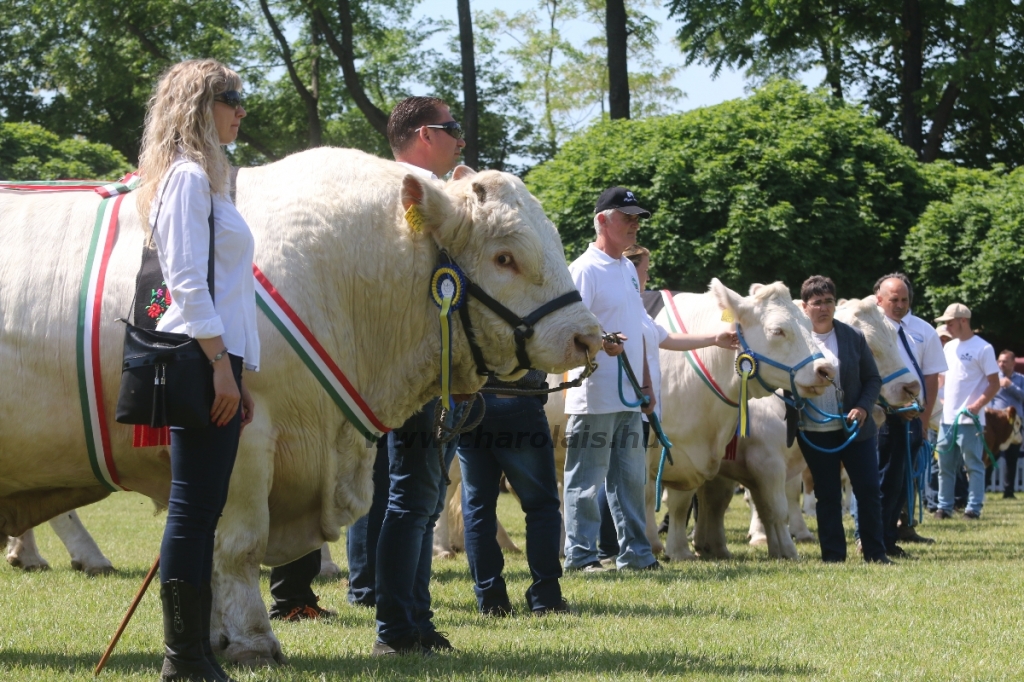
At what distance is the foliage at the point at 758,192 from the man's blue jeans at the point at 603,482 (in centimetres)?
1313

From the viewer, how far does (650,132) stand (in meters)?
23.2

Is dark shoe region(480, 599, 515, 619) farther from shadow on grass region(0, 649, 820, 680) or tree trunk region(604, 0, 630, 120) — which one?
tree trunk region(604, 0, 630, 120)

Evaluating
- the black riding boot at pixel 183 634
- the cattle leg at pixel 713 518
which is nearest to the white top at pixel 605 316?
the cattle leg at pixel 713 518

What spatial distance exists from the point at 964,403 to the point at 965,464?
87cm

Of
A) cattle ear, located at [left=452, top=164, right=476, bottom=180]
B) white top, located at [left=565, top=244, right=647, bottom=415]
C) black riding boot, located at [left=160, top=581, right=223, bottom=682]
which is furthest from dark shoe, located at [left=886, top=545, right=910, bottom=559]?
black riding boot, located at [left=160, top=581, right=223, bottom=682]

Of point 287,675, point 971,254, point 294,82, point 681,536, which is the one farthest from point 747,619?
point 294,82

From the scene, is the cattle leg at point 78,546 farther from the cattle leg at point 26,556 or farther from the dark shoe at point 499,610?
the dark shoe at point 499,610

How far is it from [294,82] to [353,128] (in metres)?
2.88

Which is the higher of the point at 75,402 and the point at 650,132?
the point at 650,132

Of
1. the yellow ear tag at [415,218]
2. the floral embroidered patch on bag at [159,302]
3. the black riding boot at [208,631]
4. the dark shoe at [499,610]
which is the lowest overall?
the dark shoe at [499,610]

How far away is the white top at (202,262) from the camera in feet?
12.6

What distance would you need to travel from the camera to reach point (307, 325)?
176 inches

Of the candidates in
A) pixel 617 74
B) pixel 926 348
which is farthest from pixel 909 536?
pixel 617 74

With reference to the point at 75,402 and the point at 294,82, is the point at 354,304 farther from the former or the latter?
the point at 294,82
